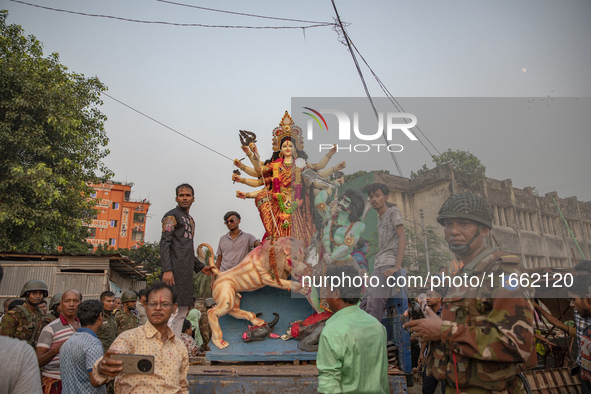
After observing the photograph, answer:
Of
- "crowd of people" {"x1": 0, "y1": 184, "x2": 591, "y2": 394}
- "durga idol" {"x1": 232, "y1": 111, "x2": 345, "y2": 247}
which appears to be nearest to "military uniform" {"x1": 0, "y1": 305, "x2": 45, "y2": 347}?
"crowd of people" {"x1": 0, "y1": 184, "x2": 591, "y2": 394}

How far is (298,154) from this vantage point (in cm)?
667

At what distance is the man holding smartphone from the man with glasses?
2860mm

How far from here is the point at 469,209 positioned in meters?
2.69

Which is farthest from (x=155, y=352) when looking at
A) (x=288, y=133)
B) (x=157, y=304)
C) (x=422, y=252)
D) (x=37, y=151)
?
(x=37, y=151)

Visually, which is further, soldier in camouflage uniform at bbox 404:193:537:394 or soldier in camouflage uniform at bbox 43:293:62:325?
soldier in camouflage uniform at bbox 43:293:62:325

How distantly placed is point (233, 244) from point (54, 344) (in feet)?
8.41

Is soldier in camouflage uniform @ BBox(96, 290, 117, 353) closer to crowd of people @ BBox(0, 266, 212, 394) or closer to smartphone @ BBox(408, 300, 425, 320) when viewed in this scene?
crowd of people @ BBox(0, 266, 212, 394)

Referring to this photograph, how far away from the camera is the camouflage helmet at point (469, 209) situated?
2.69m

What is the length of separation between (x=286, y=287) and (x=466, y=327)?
286 cm

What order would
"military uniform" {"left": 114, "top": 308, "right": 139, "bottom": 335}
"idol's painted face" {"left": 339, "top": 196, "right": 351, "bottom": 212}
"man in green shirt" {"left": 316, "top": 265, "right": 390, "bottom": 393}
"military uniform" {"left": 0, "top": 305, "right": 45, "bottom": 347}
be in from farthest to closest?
"military uniform" {"left": 114, "top": 308, "right": 139, "bottom": 335} < "idol's painted face" {"left": 339, "top": 196, "right": 351, "bottom": 212} < "military uniform" {"left": 0, "top": 305, "right": 45, "bottom": 347} < "man in green shirt" {"left": 316, "top": 265, "right": 390, "bottom": 393}

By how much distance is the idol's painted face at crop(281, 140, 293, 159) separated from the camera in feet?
21.5

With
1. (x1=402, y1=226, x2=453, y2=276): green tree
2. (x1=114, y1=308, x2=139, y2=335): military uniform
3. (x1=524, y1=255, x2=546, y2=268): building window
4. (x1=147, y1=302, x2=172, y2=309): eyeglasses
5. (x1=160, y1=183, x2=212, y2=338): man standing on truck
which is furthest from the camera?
(x1=114, y1=308, x2=139, y2=335): military uniform

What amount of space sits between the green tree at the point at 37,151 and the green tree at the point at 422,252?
10949 millimetres

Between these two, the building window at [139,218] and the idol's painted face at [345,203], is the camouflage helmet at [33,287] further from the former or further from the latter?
the building window at [139,218]
